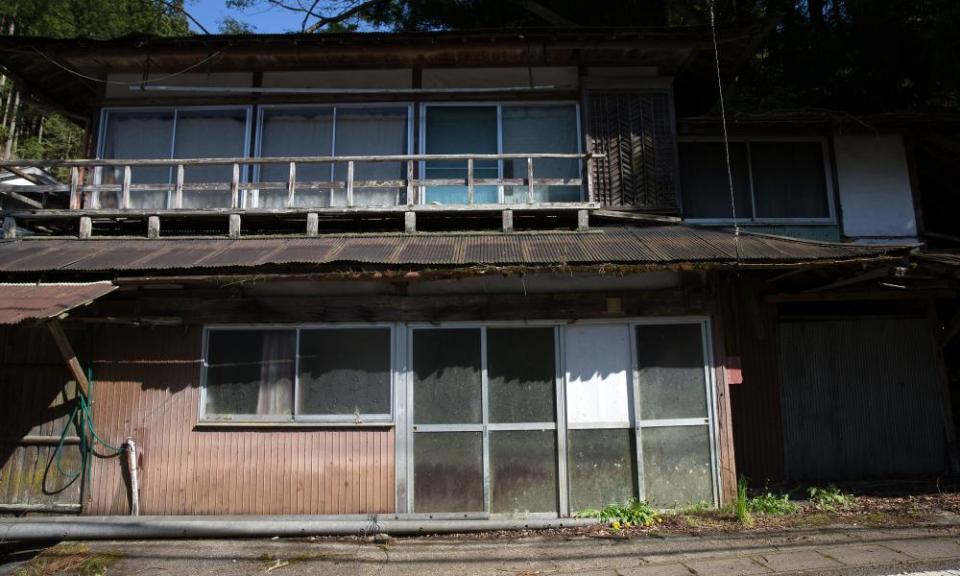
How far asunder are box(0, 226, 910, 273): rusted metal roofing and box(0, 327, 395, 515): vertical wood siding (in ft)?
3.25

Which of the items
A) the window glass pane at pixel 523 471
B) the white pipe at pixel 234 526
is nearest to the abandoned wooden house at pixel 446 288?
the window glass pane at pixel 523 471

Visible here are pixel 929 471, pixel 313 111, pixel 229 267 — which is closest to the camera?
pixel 229 267

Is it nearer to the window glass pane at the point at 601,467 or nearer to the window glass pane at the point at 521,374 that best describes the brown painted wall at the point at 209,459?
the window glass pane at the point at 521,374

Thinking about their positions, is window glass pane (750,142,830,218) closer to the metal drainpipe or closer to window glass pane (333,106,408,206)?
window glass pane (333,106,408,206)

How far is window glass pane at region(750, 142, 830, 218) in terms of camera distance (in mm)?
8852

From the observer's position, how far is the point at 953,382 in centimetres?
886

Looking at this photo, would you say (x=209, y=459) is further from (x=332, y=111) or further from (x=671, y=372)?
(x=671, y=372)

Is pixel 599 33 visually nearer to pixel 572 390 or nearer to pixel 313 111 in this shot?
pixel 313 111

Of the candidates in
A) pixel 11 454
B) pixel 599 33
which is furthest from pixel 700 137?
pixel 11 454

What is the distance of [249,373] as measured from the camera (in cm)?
668

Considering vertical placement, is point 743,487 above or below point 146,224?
below

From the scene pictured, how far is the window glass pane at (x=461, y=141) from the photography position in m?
8.48

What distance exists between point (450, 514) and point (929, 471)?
23.7ft

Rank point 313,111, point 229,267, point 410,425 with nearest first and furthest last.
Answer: point 229,267 < point 410,425 < point 313,111
